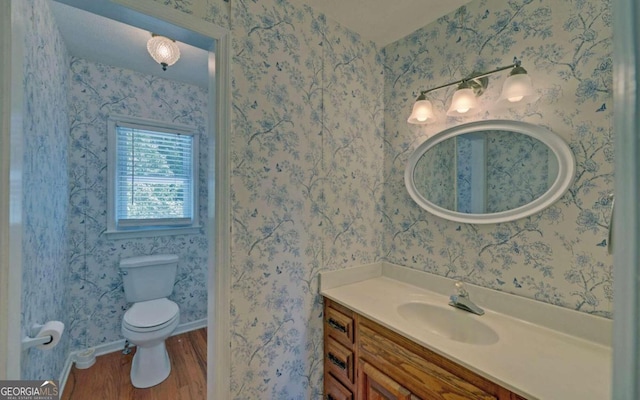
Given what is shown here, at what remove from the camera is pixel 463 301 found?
1.26 m

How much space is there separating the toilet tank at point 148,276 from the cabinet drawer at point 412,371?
1.86 meters

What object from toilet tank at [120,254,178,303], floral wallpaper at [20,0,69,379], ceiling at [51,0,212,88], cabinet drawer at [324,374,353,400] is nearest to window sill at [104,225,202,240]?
toilet tank at [120,254,178,303]

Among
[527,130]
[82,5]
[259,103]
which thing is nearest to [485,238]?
[527,130]

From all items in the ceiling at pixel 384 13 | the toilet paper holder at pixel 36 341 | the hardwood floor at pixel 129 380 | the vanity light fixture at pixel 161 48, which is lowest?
the hardwood floor at pixel 129 380

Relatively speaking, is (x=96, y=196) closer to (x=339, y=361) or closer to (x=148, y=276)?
(x=148, y=276)

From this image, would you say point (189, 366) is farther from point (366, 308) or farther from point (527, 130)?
point (527, 130)

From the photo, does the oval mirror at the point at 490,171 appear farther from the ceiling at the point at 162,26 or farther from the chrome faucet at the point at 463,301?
the ceiling at the point at 162,26

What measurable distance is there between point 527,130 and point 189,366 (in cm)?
271

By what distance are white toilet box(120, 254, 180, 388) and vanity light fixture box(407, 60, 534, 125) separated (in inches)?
87.2

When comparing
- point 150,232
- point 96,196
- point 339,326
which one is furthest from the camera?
point 150,232

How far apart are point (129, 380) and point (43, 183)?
1.52 meters

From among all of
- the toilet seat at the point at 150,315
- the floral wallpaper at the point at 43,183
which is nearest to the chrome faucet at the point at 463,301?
the floral wallpaper at the point at 43,183

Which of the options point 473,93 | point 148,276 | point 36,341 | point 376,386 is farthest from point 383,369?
point 148,276

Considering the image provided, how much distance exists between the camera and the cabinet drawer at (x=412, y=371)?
90cm
